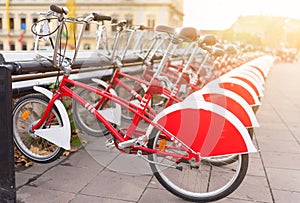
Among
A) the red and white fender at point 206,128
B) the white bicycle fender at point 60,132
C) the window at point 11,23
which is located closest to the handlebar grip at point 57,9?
the white bicycle fender at point 60,132

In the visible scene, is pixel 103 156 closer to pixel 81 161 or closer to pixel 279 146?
pixel 81 161

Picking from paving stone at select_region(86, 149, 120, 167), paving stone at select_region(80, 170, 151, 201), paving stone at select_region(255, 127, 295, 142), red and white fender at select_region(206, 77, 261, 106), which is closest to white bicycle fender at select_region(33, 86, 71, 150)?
paving stone at select_region(80, 170, 151, 201)

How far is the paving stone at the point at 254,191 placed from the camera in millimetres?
3033

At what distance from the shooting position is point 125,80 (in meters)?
4.79

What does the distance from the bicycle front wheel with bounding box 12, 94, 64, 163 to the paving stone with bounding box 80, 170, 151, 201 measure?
19.0 inches

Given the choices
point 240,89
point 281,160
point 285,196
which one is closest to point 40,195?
point 285,196

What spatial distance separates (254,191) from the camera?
316cm

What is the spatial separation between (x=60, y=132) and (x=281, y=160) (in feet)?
8.00

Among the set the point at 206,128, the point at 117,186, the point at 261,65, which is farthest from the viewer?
the point at 261,65

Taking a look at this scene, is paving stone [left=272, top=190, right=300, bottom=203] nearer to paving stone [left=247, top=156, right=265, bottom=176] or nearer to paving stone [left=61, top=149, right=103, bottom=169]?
paving stone [left=247, top=156, right=265, bottom=176]

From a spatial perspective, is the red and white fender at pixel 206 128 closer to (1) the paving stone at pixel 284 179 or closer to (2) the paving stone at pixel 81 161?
(1) the paving stone at pixel 284 179

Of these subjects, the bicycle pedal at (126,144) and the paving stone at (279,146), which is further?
the paving stone at (279,146)

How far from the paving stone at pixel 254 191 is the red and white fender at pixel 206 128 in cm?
55

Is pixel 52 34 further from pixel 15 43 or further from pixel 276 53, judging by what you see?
pixel 276 53
